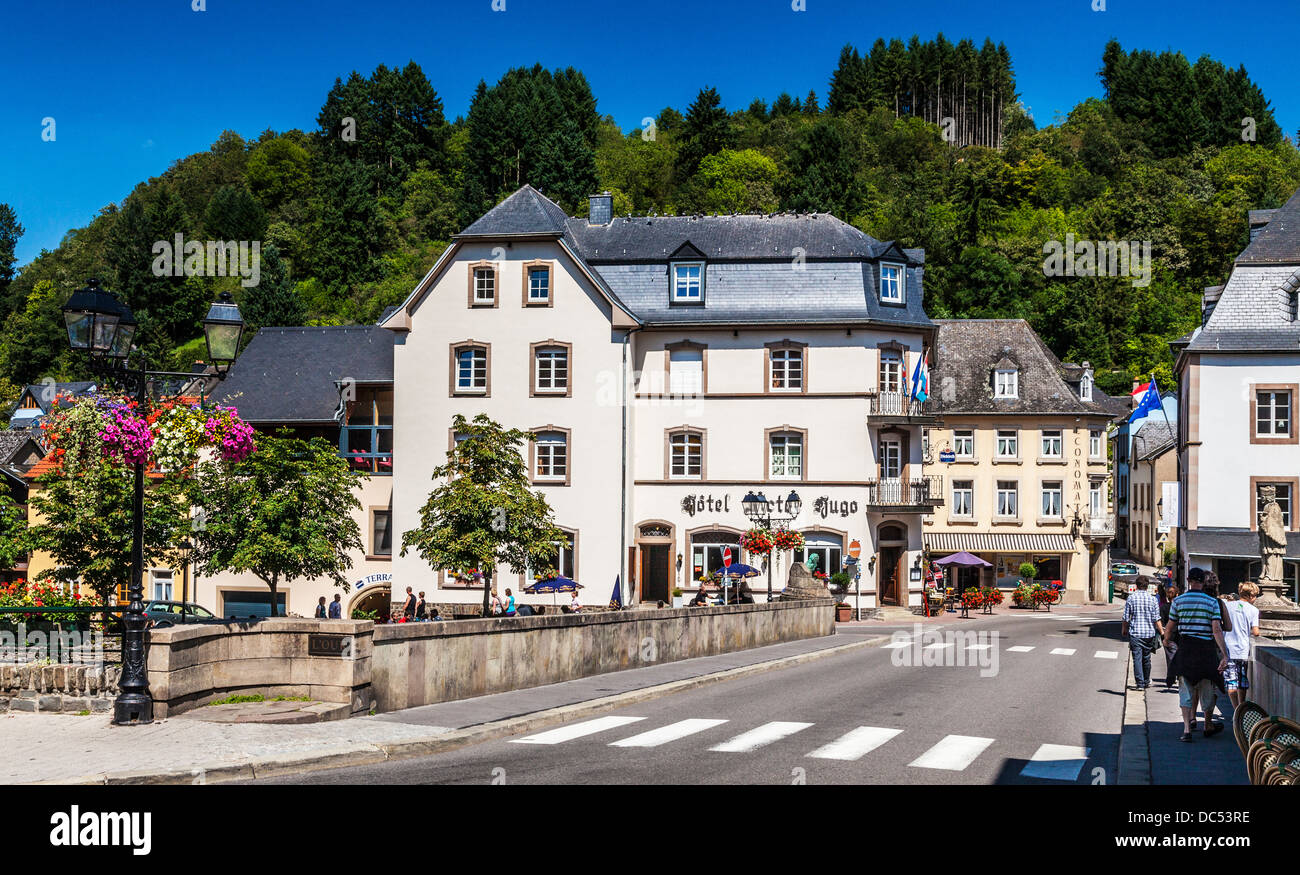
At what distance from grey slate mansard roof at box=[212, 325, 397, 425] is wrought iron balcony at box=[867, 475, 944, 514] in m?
17.8

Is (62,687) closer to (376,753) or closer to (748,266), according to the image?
(376,753)

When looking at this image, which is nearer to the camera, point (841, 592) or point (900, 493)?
point (841, 592)

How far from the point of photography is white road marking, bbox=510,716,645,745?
14.5 meters

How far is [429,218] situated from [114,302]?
8725cm

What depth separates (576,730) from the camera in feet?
50.7

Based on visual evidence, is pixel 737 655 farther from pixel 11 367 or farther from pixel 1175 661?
pixel 11 367

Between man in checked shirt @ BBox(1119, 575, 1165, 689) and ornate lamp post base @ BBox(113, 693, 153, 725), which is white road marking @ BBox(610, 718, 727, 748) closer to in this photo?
ornate lamp post base @ BBox(113, 693, 153, 725)

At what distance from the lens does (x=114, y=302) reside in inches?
574

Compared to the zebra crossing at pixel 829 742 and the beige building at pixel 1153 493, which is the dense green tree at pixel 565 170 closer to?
the beige building at pixel 1153 493

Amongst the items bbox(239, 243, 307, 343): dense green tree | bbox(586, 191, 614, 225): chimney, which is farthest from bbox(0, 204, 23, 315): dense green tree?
bbox(586, 191, 614, 225): chimney

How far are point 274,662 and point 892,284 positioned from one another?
35.6m

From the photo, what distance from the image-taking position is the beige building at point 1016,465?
5947cm

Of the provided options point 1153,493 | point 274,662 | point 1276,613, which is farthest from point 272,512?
point 1153,493
